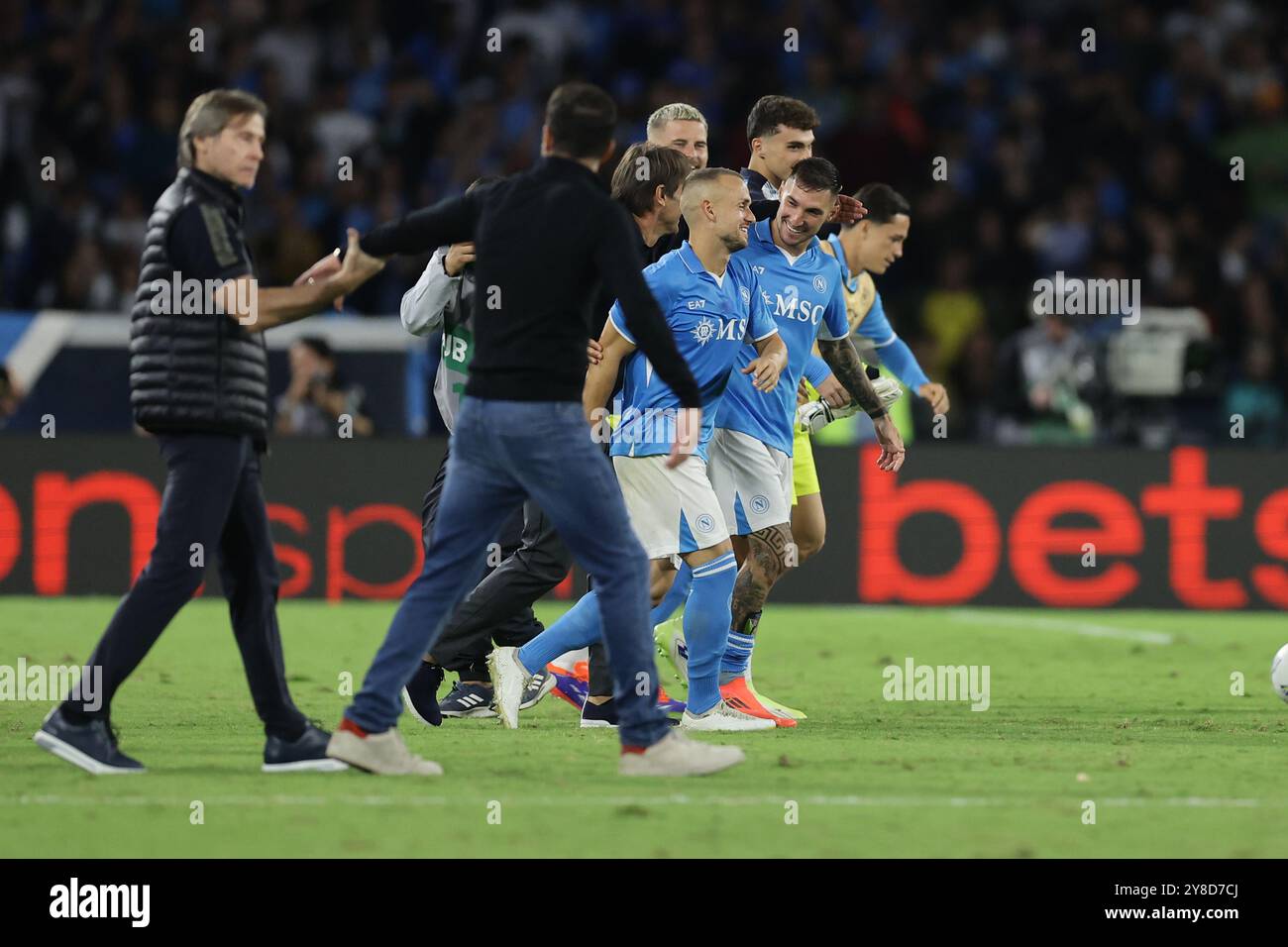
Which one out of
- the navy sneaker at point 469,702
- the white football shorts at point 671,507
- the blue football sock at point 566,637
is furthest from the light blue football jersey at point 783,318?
the navy sneaker at point 469,702

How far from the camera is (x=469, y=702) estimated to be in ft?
28.8

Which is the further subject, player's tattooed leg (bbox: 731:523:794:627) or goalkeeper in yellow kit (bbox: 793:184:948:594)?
goalkeeper in yellow kit (bbox: 793:184:948:594)

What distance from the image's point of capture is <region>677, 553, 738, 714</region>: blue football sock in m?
8.08

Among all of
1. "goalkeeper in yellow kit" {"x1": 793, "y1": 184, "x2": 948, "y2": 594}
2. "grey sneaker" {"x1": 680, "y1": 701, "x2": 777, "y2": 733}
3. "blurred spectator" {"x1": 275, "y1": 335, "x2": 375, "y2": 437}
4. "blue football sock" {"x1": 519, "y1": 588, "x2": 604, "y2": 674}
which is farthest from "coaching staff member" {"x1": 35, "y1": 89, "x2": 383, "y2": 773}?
"blurred spectator" {"x1": 275, "y1": 335, "x2": 375, "y2": 437}

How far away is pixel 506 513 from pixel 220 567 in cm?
101

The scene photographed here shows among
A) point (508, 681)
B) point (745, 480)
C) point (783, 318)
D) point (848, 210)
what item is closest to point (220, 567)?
point (508, 681)

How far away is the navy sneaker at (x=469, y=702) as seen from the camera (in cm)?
875

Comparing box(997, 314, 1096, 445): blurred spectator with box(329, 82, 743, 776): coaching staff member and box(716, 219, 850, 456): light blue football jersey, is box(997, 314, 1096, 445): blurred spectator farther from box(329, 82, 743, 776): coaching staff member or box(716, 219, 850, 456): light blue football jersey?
box(329, 82, 743, 776): coaching staff member

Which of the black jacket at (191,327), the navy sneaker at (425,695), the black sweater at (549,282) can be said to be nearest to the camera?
the black sweater at (549,282)

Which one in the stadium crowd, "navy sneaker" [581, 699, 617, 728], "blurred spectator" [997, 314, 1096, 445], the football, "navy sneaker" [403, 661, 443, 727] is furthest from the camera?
the stadium crowd

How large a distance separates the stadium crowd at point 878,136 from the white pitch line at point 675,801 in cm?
1037

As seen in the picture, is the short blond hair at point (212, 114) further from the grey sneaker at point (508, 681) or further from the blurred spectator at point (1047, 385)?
the blurred spectator at point (1047, 385)
